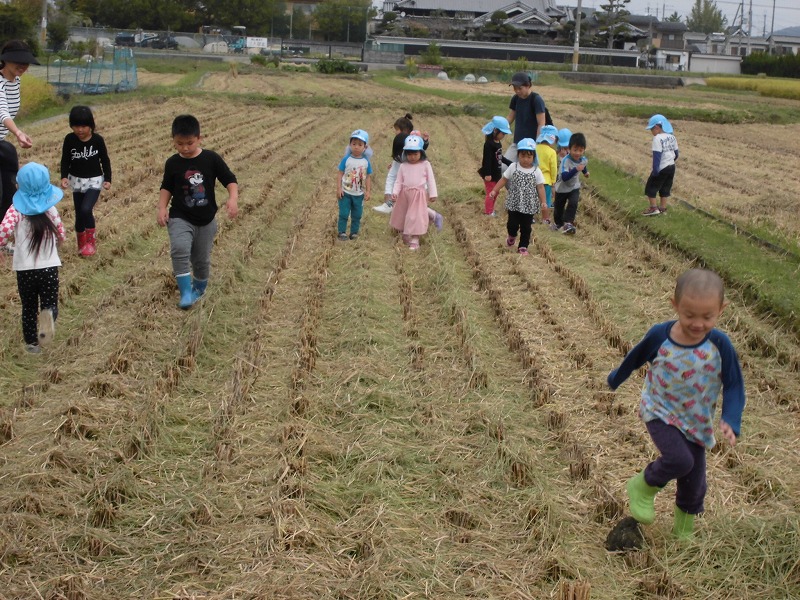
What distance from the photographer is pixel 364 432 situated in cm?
482

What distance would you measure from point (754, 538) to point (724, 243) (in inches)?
224

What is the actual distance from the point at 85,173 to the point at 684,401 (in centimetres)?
637

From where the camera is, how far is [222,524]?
Result: 3865 millimetres

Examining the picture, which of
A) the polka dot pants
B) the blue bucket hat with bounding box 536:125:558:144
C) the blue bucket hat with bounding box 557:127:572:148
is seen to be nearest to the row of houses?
the blue bucket hat with bounding box 557:127:572:148

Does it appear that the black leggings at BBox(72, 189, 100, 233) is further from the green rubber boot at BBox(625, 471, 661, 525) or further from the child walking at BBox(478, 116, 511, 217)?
the green rubber boot at BBox(625, 471, 661, 525)

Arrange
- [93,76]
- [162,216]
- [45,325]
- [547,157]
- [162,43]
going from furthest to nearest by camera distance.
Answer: [162,43] < [93,76] < [547,157] < [162,216] < [45,325]

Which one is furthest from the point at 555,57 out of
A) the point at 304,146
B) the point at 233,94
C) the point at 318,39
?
the point at 304,146

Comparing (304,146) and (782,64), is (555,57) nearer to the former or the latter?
(782,64)

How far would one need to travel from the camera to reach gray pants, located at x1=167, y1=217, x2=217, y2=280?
22.6 ft

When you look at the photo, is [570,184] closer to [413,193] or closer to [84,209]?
[413,193]

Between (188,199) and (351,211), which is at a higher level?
(188,199)

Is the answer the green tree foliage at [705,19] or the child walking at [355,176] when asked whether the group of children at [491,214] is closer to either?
the child walking at [355,176]

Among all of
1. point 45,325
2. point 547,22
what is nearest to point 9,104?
point 45,325

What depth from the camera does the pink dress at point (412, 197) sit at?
9422mm
